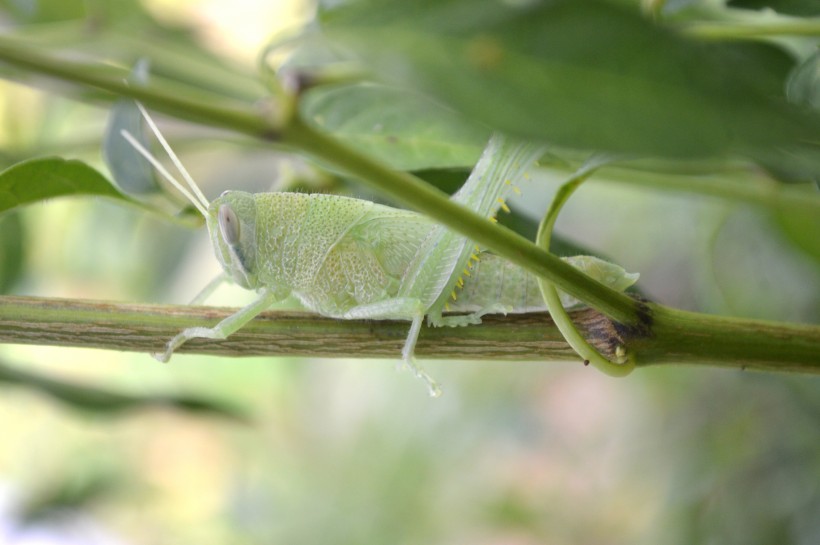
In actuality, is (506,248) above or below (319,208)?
Answer: below

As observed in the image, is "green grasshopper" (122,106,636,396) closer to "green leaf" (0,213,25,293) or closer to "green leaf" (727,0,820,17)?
"green leaf" (727,0,820,17)

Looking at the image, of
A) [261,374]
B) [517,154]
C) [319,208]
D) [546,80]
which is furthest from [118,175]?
[261,374]

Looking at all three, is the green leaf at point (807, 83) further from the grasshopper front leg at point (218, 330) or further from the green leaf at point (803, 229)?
the grasshopper front leg at point (218, 330)

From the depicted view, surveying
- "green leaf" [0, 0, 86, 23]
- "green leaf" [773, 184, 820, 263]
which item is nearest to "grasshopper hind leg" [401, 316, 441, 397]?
"green leaf" [773, 184, 820, 263]

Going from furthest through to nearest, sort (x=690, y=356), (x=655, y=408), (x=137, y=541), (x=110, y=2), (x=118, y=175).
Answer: (x=137, y=541), (x=655, y=408), (x=110, y=2), (x=118, y=175), (x=690, y=356)

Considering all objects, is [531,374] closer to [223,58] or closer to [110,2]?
[223,58]

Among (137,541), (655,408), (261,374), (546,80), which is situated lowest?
(546,80)

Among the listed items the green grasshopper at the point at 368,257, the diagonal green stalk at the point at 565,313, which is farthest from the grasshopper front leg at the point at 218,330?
the diagonal green stalk at the point at 565,313
